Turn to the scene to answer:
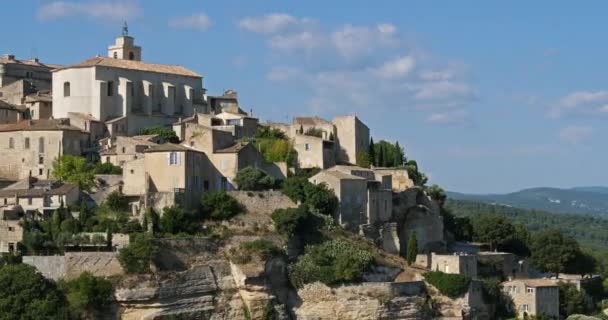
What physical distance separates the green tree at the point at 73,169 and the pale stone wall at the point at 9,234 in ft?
16.6

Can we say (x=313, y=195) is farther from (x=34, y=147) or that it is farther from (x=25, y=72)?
(x=25, y=72)

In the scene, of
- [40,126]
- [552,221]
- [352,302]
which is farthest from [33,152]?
[552,221]

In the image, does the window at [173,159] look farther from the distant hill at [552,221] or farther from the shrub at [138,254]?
the distant hill at [552,221]

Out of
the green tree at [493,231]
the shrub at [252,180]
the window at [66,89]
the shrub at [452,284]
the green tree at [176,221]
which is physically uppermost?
the window at [66,89]

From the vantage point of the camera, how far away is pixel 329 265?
1913 inches

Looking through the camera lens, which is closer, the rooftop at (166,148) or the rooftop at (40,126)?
the rooftop at (166,148)

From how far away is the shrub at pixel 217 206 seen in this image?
48.9 m

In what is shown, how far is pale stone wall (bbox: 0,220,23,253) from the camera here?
4653 cm

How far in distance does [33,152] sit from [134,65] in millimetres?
9248

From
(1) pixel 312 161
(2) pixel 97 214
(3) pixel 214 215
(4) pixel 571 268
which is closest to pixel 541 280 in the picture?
(4) pixel 571 268

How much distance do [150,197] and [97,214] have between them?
2250 millimetres

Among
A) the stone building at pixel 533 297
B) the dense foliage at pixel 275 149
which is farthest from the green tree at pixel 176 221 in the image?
the stone building at pixel 533 297

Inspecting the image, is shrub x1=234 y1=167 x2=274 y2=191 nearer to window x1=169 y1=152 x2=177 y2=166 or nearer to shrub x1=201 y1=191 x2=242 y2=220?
shrub x1=201 y1=191 x2=242 y2=220

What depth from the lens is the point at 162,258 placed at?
150 feet
